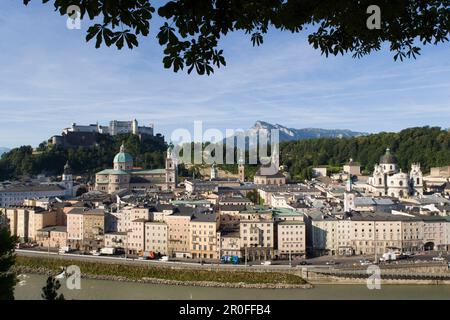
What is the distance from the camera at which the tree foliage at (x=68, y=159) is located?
28.0 metres

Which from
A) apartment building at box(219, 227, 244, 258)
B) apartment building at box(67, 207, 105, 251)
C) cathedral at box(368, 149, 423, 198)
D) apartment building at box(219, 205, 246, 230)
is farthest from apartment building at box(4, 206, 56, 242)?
cathedral at box(368, 149, 423, 198)

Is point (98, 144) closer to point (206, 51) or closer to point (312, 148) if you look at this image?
point (312, 148)

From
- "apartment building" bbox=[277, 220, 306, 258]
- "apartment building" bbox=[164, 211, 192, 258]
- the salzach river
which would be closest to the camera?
Answer: the salzach river

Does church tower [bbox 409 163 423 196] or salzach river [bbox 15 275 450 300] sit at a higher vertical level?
church tower [bbox 409 163 423 196]

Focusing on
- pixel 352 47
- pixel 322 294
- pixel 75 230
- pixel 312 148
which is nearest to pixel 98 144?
pixel 312 148

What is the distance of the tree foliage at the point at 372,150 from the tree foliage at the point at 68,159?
10.0 meters

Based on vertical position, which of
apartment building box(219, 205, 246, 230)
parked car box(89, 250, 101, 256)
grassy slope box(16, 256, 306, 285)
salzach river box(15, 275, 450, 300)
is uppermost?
apartment building box(219, 205, 246, 230)

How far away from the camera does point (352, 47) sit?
6.82 ft

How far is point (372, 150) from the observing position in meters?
30.6

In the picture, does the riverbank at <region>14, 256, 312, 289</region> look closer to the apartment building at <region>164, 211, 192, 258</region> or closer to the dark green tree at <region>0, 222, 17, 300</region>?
the apartment building at <region>164, 211, 192, 258</region>

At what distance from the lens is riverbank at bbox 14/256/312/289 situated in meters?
10.1

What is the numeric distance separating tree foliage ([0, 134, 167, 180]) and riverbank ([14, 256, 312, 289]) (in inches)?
696

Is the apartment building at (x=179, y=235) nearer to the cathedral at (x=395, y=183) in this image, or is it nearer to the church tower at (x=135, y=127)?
the cathedral at (x=395, y=183)

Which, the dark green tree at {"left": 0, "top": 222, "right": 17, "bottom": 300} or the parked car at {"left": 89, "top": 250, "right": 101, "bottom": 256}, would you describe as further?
the parked car at {"left": 89, "top": 250, "right": 101, "bottom": 256}
